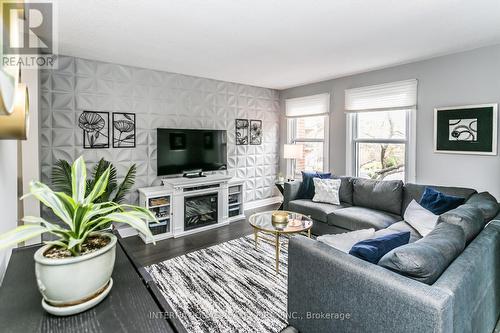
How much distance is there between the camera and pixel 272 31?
2715 mm

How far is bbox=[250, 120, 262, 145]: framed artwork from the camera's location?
5.43 meters

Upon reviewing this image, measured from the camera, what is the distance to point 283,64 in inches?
152

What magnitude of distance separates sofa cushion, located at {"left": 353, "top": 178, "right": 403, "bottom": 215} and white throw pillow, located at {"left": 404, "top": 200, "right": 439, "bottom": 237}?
38cm

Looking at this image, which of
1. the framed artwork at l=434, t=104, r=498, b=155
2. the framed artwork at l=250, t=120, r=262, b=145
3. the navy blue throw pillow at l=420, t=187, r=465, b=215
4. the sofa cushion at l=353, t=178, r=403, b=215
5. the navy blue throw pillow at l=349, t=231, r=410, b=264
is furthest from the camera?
the framed artwork at l=250, t=120, r=262, b=145

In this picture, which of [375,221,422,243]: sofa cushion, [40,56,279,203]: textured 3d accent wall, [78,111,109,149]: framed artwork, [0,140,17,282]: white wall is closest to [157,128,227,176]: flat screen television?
[40,56,279,203]: textured 3d accent wall

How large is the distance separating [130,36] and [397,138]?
12.8ft

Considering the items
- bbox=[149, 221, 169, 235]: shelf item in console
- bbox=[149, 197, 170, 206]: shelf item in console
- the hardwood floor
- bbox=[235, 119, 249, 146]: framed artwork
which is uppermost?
bbox=[235, 119, 249, 146]: framed artwork

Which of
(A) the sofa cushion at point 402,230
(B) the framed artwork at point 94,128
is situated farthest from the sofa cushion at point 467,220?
(B) the framed artwork at point 94,128

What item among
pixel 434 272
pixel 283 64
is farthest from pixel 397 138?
pixel 434 272

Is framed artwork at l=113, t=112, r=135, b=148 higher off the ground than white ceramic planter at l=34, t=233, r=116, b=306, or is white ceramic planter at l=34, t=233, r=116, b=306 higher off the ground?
framed artwork at l=113, t=112, r=135, b=148

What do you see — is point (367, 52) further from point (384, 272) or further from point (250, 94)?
point (384, 272)

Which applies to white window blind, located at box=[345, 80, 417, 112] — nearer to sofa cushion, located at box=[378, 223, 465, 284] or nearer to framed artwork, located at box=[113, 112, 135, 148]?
sofa cushion, located at box=[378, 223, 465, 284]

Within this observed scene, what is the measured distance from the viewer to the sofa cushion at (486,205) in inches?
→ 90.4

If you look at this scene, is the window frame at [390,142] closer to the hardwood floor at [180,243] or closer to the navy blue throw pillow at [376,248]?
the hardwood floor at [180,243]
